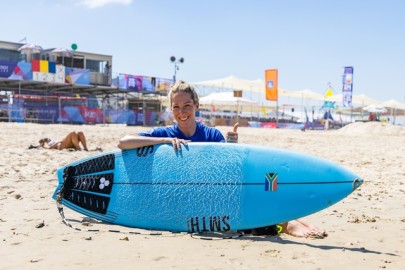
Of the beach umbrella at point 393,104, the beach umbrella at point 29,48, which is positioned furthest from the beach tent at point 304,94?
the beach umbrella at point 29,48

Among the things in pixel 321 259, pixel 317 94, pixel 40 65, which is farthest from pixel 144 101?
pixel 321 259

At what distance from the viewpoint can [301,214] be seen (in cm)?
318

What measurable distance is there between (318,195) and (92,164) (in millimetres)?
1778

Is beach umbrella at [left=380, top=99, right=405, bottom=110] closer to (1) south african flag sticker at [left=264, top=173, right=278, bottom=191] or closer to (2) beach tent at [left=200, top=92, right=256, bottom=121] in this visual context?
(2) beach tent at [left=200, top=92, right=256, bottom=121]

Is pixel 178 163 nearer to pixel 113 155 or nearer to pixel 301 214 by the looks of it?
pixel 113 155

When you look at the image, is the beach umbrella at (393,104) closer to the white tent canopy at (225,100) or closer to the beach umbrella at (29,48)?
the white tent canopy at (225,100)

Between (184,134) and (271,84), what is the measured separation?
24.5m

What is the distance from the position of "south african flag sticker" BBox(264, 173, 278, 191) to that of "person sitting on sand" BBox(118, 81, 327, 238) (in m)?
0.32

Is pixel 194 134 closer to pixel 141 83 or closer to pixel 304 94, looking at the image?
pixel 141 83

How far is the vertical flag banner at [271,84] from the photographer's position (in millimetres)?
27305

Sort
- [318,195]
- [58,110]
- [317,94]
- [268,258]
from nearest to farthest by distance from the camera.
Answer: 1. [268,258]
2. [318,195]
3. [58,110]
4. [317,94]

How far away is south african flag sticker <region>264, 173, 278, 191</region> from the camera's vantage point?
3199 millimetres

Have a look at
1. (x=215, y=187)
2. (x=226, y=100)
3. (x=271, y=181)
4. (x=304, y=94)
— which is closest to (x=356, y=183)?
(x=271, y=181)

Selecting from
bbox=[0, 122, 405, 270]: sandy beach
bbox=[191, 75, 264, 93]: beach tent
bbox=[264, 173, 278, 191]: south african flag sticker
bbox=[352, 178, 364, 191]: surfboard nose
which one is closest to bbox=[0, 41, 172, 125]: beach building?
bbox=[191, 75, 264, 93]: beach tent
